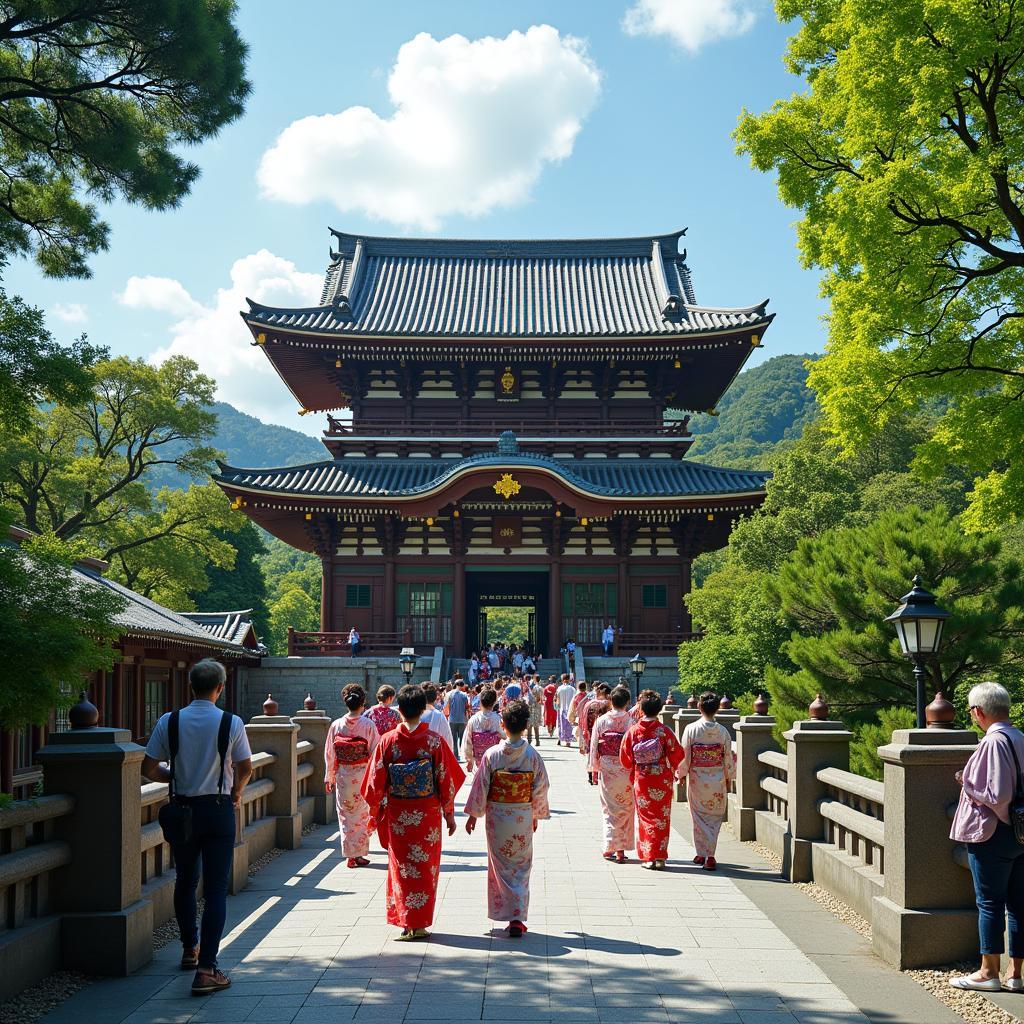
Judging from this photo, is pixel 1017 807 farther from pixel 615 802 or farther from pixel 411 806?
pixel 615 802

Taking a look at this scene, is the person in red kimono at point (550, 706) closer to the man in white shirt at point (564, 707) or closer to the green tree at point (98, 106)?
the man in white shirt at point (564, 707)

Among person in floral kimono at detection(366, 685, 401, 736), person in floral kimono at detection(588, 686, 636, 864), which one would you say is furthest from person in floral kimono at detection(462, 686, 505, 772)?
person in floral kimono at detection(588, 686, 636, 864)

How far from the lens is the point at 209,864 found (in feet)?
20.5

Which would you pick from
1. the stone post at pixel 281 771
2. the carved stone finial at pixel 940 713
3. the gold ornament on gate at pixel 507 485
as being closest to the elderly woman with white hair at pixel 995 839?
the carved stone finial at pixel 940 713

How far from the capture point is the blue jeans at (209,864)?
6.19 meters

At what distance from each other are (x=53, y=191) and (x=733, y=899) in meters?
9.82

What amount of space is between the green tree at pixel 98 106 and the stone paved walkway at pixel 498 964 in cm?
711

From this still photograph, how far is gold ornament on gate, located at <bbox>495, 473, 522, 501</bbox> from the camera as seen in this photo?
1090 inches

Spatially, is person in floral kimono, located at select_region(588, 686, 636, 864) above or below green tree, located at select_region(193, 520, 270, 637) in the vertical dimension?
below

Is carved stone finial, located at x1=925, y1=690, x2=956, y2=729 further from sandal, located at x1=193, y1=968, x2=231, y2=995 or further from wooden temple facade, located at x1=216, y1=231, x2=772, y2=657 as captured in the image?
wooden temple facade, located at x1=216, y1=231, x2=772, y2=657

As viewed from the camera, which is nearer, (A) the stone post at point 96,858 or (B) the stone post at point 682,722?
(A) the stone post at point 96,858

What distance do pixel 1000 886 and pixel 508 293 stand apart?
100 feet

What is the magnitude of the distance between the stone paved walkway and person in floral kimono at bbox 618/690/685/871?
523 mm

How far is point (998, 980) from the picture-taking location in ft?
19.2
